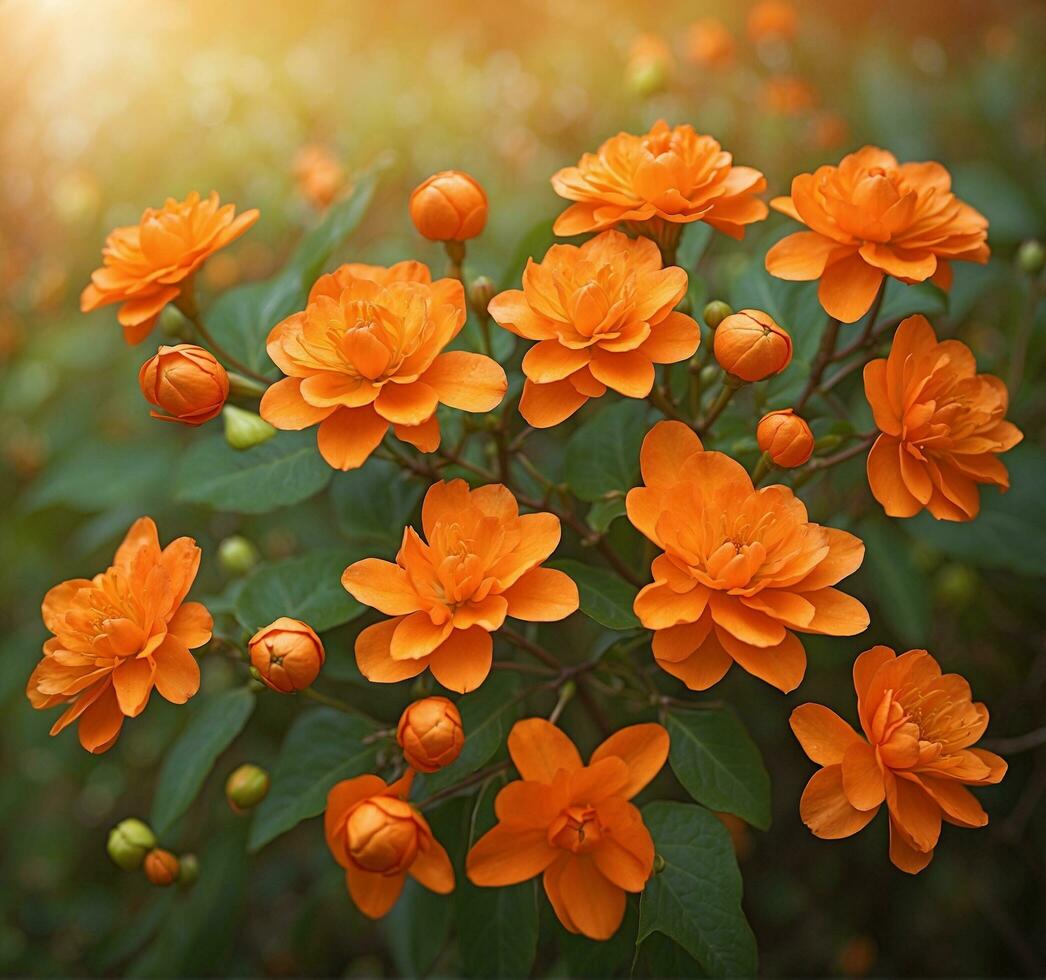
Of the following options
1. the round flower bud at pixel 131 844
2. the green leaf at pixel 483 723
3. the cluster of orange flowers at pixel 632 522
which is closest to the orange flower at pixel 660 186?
the cluster of orange flowers at pixel 632 522

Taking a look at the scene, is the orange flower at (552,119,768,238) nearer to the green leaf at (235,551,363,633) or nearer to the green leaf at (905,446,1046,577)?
the green leaf at (235,551,363,633)

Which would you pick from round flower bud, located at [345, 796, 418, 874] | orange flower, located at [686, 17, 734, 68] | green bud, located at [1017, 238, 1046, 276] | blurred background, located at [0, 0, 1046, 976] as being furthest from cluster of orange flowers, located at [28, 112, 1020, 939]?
orange flower, located at [686, 17, 734, 68]

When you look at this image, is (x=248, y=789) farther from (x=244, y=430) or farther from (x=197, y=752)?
(x=244, y=430)

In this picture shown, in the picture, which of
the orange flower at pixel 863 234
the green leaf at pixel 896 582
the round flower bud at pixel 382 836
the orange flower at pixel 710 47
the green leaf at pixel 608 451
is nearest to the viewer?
the round flower bud at pixel 382 836

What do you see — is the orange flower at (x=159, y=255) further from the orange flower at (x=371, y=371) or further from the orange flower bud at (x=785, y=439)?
the orange flower bud at (x=785, y=439)

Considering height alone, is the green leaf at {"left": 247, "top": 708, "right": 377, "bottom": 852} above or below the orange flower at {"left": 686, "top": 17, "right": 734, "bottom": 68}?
below

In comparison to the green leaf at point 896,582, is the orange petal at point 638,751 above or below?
above

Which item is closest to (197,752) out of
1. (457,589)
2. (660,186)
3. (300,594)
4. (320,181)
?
(300,594)
